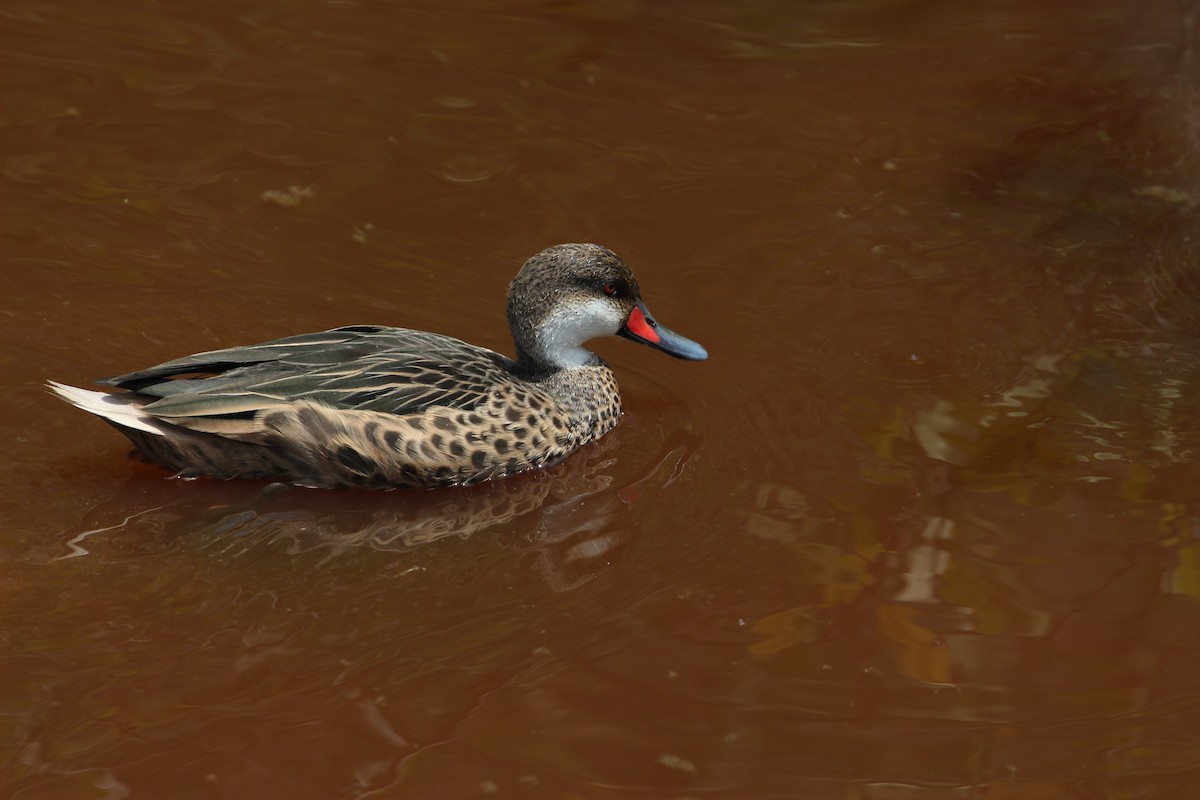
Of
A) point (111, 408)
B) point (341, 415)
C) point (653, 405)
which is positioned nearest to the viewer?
point (111, 408)

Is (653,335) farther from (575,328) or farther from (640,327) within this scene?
(575,328)

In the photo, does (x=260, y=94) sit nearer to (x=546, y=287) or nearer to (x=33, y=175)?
(x=33, y=175)

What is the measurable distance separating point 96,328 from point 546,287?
2231mm

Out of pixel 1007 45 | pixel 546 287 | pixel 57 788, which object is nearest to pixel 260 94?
pixel 546 287

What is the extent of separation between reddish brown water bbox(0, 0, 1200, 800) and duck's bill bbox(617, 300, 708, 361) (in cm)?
28

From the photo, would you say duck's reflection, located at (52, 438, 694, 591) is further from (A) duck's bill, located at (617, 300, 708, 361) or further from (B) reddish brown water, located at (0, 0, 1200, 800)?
(A) duck's bill, located at (617, 300, 708, 361)

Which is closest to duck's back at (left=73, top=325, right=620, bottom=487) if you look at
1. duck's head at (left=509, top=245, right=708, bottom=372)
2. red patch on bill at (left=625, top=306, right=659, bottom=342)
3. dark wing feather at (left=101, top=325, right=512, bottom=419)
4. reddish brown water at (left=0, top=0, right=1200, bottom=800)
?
dark wing feather at (left=101, top=325, right=512, bottom=419)

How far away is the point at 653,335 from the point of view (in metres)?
6.69

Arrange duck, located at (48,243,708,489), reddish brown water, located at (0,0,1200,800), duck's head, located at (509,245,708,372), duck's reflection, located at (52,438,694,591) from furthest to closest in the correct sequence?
1. duck's head, located at (509,245,708,372)
2. duck, located at (48,243,708,489)
3. duck's reflection, located at (52,438,694,591)
4. reddish brown water, located at (0,0,1200,800)

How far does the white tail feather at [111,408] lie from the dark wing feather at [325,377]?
0.06m

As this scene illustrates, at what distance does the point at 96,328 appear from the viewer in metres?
7.00

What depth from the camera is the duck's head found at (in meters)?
6.51

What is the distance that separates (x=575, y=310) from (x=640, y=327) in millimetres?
323

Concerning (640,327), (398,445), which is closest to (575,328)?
(640,327)
